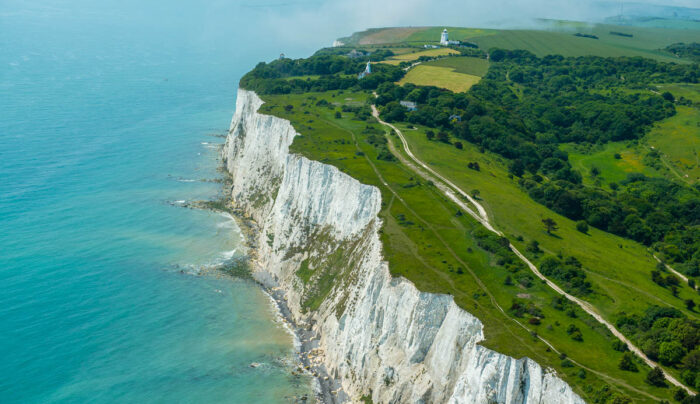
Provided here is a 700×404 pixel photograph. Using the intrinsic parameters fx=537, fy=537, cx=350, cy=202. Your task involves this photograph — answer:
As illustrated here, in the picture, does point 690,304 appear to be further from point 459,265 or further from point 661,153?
point 661,153

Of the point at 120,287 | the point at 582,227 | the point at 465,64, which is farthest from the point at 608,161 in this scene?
the point at 120,287

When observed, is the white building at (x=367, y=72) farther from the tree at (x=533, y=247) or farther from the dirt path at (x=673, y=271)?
the tree at (x=533, y=247)

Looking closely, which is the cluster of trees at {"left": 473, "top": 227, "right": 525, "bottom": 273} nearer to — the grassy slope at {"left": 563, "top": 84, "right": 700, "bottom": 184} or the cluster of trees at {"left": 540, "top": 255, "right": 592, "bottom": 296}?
the cluster of trees at {"left": 540, "top": 255, "right": 592, "bottom": 296}

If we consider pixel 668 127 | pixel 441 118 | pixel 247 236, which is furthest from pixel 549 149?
pixel 247 236

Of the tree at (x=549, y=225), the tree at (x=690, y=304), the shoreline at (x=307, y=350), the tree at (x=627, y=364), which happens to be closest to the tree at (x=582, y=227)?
the tree at (x=549, y=225)

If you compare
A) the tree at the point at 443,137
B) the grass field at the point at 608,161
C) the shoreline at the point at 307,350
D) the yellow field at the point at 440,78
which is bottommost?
the shoreline at the point at 307,350

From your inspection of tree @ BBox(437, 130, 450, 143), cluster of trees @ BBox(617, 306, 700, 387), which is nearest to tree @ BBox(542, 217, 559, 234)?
cluster of trees @ BBox(617, 306, 700, 387)

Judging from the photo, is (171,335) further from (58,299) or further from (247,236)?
(247,236)
